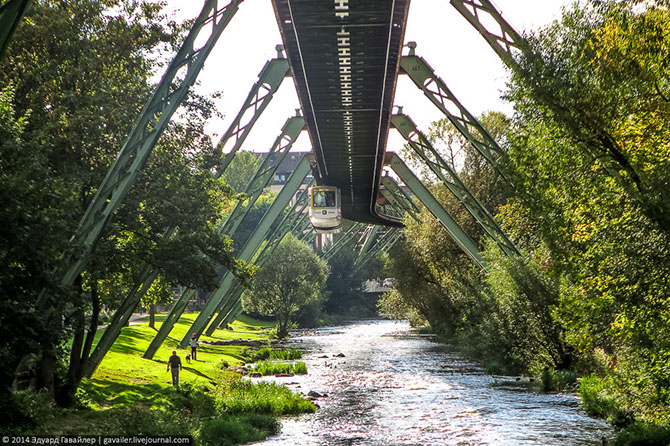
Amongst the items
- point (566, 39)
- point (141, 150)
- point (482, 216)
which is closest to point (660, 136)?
point (566, 39)

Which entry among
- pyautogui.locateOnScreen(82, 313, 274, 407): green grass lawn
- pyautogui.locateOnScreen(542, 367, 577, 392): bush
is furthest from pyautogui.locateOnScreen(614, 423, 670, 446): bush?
pyautogui.locateOnScreen(82, 313, 274, 407): green grass lawn

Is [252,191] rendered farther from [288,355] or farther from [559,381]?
[559,381]

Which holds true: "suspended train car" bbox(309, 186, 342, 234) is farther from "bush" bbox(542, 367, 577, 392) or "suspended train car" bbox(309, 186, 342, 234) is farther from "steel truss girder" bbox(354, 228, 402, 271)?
"steel truss girder" bbox(354, 228, 402, 271)

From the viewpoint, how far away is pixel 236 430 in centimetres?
1623

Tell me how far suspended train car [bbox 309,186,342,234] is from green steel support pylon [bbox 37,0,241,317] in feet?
88.5

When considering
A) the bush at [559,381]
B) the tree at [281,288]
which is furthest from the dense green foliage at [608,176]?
the tree at [281,288]

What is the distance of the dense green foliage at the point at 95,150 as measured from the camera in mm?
13875

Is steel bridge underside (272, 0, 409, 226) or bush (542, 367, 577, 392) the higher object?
steel bridge underside (272, 0, 409, 226)

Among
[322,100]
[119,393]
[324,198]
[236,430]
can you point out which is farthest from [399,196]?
[236,430]

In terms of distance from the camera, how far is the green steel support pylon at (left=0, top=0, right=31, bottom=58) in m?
8.62

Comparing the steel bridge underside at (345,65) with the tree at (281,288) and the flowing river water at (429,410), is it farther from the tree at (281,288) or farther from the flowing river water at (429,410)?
the tree at (281,288)

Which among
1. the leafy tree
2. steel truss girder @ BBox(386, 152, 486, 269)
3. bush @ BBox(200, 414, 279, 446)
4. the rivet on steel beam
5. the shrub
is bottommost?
bush @ BBox(200, 414, 279, 446)

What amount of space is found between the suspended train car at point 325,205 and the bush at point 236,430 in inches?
1042

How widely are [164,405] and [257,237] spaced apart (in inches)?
776
